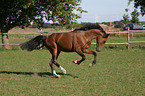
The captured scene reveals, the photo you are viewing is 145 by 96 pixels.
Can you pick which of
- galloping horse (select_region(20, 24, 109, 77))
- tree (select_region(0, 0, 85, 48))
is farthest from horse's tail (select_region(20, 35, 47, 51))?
tree (select_region(0, 0, 85, 48))

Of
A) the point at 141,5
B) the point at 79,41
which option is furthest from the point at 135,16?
the point at 79,41

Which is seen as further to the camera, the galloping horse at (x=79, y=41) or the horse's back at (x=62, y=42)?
the horse's back at (x=62, y=42)

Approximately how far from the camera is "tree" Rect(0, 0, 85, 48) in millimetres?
17312

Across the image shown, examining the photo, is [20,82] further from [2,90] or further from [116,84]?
[116,84]

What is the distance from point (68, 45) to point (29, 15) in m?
11.6

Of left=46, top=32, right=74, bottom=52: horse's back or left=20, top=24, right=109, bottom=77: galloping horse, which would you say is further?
left=46, top=32, right=74, bottom=52: horse's back

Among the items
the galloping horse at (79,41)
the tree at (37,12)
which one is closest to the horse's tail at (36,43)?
the galloping horse at (79,41)

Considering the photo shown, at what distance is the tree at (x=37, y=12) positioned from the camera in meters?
17.3

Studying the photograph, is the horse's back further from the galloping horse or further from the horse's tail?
the horse's tail

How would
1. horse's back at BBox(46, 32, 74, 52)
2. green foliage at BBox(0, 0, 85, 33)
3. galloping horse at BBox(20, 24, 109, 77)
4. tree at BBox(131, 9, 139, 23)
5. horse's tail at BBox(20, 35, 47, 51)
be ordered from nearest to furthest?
1. galloping horse at BBox(20, 24, 109, 77)
2. horse's back at BBox(46, 32, 74, 52)
3. horse's tail at BBox(20, 35, 47, 51)
4. green foliage at BBox(0, 0, 85, 33)
5. tree at BBox(131, 9, 139, 23)

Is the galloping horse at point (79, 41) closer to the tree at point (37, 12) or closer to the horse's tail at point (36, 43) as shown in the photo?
the horse's tail at point (36, 43)

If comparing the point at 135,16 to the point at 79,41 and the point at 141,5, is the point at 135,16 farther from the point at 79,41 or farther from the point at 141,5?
the point at 79,41

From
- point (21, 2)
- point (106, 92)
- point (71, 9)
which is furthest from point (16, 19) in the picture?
point (106, 92)

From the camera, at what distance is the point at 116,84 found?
5.91 metres
